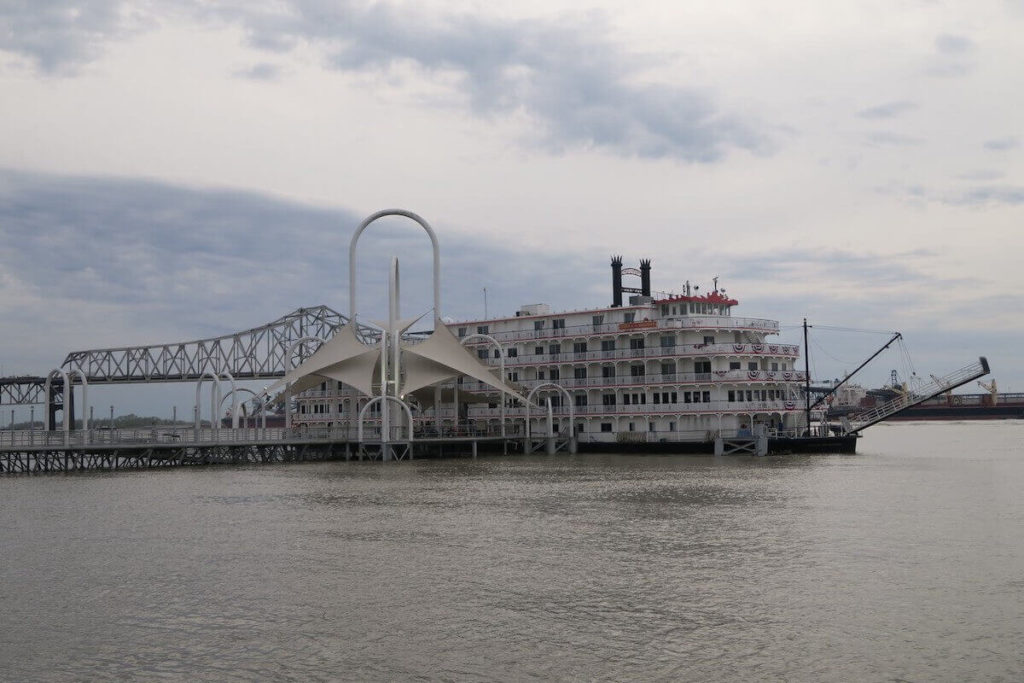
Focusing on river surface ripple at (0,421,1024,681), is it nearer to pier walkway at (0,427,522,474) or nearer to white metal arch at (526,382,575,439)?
pier walkway at (0,427,522,474)

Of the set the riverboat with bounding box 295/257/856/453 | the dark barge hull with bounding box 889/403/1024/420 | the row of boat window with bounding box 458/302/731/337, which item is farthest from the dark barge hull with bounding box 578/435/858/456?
the dark barge hull with bounding box 889/403/1024/420

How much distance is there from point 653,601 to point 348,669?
268 inches

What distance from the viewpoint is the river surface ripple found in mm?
16219

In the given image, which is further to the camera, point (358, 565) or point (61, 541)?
point (61, 541)

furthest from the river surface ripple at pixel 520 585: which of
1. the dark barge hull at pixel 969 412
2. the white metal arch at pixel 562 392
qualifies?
the dark barge hull at pixel 969 412

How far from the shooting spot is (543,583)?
21969mm

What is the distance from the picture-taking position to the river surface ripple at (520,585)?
53.2ft

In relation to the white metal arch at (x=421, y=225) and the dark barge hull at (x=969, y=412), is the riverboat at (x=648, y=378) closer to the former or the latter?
the white metal arch at (x=421, y=225)

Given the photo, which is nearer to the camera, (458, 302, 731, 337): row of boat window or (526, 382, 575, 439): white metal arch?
(526, 382, 575, 439): white metal arch

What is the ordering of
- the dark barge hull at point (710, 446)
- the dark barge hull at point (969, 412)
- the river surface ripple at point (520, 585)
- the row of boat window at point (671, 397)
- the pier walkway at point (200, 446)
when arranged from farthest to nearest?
the dark barge hull at point (969, 412) → the row of boat window at point (671, 397) → the dark barge hull at point (710, 446) → the pier walkway at point (200, 446) → the river surface ripple at point (520, 585)

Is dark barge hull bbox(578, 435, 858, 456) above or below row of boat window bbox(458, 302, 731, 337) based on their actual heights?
below

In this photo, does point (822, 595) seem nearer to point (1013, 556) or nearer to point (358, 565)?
point (1013, 556)

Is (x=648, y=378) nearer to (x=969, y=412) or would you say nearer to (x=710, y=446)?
(x=710, y=446)

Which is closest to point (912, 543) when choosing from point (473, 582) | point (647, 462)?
point (473, 582)
